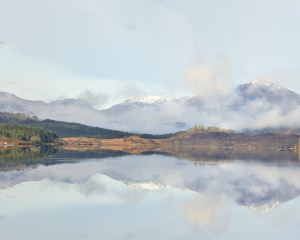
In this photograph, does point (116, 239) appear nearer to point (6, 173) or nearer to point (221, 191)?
point (221, 191)

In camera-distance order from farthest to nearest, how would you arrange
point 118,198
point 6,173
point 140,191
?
point 6,173 < point 140,191 < point 118,198

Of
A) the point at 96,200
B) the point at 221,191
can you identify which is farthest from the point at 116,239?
the point at 221,191

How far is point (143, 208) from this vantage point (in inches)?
2165

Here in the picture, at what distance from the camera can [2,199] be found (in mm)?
57031

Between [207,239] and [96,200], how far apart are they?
23.0 m

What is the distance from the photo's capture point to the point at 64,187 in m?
73.2

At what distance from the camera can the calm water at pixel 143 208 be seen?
134 ft

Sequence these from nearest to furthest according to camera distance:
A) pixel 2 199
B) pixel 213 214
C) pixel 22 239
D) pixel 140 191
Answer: pixel 22 239, pixel 213 214, pixel 2 199, pixel 140 191

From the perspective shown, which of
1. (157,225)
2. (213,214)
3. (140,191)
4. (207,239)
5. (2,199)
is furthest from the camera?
(140,191)

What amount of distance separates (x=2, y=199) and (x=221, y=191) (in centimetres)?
3153

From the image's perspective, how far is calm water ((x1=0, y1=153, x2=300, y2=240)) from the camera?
41.0 m

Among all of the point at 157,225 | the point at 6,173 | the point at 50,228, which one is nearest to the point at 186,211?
the point at 157,225

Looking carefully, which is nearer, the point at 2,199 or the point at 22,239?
the point at 22,239

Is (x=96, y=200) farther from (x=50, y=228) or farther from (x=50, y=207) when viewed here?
(x=50, y=228)
